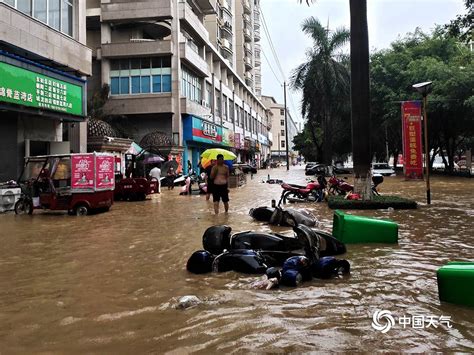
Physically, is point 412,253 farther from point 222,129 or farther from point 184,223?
point 222,129

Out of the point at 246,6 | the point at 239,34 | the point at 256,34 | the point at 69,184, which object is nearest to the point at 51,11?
the point at 69,184

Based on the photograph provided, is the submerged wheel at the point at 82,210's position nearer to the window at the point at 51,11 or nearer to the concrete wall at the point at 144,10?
the window at the point at 51,11

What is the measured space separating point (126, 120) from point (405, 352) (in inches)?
1336

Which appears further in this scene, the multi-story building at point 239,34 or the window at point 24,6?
the multi-story building at point 239,34

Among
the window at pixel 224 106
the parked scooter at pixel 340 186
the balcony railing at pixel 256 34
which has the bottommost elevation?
the parked scooter at pixel 340 186

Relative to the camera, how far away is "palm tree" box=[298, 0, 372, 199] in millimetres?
13438

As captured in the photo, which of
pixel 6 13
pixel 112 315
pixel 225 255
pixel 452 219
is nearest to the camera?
pixel 112 315

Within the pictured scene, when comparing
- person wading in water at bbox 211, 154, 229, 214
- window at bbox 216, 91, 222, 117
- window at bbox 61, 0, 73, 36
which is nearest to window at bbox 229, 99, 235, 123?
window at bbox 216, 91, 222, 117

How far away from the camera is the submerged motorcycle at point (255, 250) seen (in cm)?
572

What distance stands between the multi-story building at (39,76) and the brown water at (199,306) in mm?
9275

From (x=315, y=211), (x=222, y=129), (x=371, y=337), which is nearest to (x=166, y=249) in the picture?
(x=371, y=337)

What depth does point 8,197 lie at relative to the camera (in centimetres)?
Result: 1420

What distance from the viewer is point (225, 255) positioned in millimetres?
5844

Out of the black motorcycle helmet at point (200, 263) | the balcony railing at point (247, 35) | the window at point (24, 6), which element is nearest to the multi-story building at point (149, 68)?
the window at point (24, 6)
